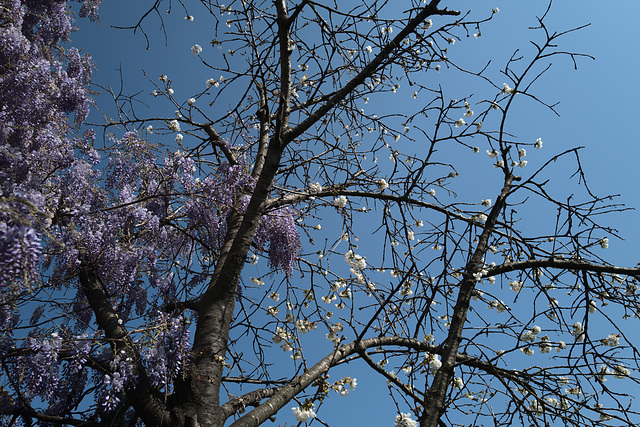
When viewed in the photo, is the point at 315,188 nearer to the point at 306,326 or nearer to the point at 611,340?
the point at 306,326

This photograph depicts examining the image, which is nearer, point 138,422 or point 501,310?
point 138,422

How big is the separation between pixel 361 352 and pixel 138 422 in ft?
5.86

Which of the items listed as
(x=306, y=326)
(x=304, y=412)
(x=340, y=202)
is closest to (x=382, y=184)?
(x=340, y=202)

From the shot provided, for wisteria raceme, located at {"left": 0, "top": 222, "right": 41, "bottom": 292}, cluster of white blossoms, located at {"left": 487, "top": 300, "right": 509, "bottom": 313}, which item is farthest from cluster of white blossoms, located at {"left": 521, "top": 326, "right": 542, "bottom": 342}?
wisteria raceme, located at {"left": 0, "top": 222, "right": 41, "bottom": 292}

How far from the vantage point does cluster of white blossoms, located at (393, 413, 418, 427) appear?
10.2 ft

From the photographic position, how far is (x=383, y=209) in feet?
13.5

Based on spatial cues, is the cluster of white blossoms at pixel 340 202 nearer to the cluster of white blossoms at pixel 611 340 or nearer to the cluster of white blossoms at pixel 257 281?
the cluster of white blossoms at pixel 257 281

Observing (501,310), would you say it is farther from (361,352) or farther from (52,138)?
(52,138)

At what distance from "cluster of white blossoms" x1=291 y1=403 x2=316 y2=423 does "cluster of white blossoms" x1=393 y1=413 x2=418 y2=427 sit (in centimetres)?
68

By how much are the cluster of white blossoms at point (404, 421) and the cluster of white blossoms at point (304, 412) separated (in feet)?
2.25

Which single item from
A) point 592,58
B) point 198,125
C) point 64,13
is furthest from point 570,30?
point 64,13

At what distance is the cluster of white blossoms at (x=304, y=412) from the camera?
2852 mm

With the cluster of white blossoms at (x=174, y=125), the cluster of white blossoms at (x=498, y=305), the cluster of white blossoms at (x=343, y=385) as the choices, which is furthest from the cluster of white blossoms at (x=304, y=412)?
the cluster of white blossoms at (x=174, y=125)

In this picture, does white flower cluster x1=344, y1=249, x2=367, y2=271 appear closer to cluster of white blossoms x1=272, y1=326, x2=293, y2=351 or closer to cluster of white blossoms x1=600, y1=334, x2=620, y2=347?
cluster of white blossoms x1=272, y1=326, x2=293, y2=351
